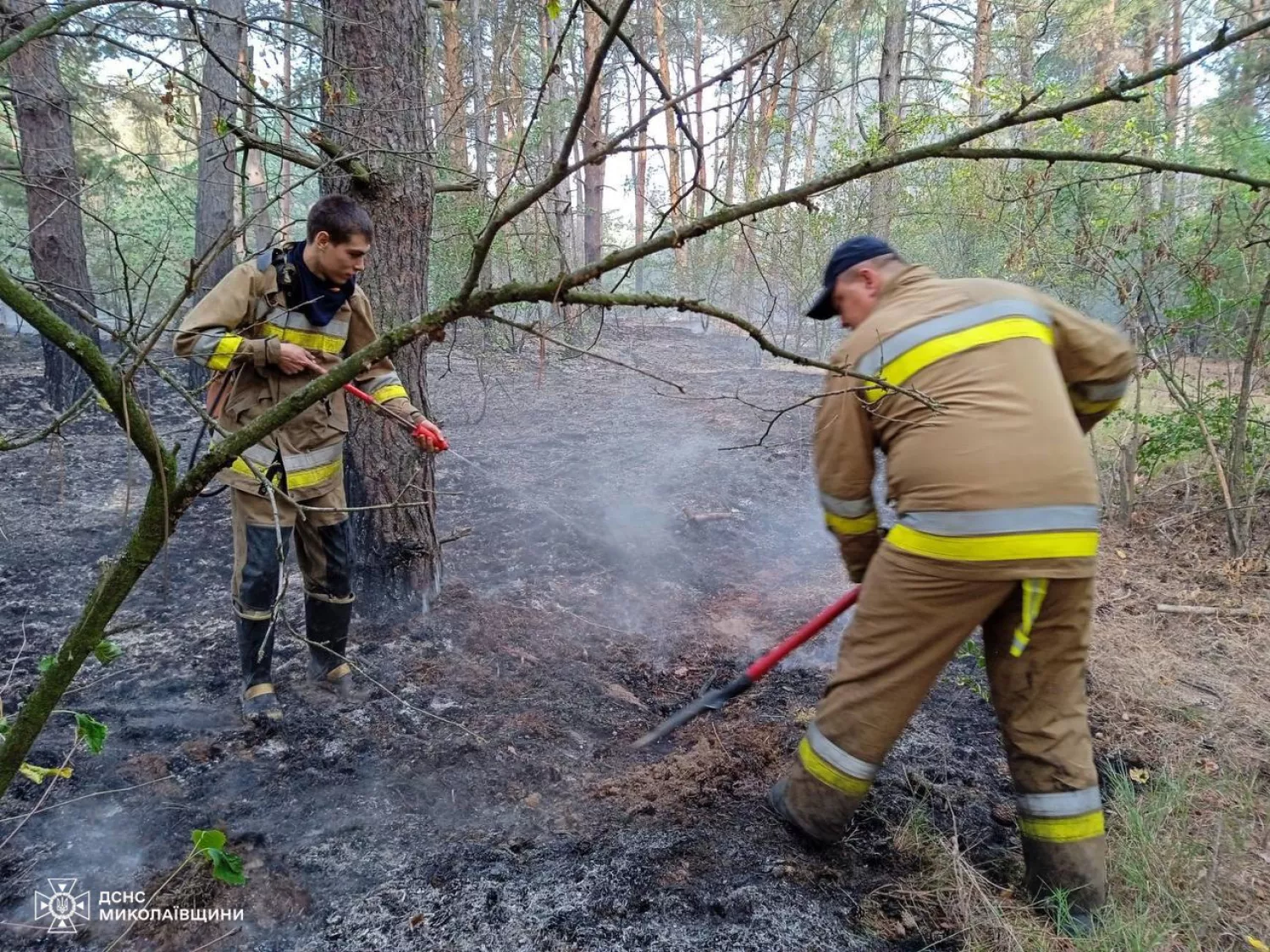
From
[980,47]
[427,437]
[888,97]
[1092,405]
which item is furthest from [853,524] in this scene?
[980,47]

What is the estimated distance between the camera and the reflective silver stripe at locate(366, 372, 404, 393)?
11.1 feet

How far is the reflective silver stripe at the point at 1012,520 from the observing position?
6.87 feet

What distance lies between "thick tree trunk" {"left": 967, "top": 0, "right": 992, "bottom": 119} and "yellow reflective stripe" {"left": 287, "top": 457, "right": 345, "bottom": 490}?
1007 centimetres

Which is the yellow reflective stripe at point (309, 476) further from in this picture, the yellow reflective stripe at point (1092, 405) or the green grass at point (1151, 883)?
the yellow reflective stripe at point (1092, 405)

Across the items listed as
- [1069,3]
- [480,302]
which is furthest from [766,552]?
[1069,3]

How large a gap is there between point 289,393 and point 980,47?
12004mm

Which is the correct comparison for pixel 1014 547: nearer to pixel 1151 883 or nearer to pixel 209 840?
pixel 1151 883

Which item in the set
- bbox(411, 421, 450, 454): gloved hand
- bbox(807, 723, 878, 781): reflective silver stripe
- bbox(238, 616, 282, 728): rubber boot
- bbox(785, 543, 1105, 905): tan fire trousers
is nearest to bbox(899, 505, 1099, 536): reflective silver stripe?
bbox(785, 543, 1105, 905): tan fire trousers

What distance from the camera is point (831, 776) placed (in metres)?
2.35

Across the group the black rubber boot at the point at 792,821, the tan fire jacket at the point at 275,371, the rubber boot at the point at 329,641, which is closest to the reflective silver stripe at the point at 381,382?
the tan fire jacket at the point at 275,371

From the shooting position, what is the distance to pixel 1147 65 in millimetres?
11719

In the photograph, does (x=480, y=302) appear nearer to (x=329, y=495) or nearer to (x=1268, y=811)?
(x=329, y=495)

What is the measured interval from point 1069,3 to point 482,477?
12.0 metres

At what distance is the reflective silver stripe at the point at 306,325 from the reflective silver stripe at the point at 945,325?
2.19m
